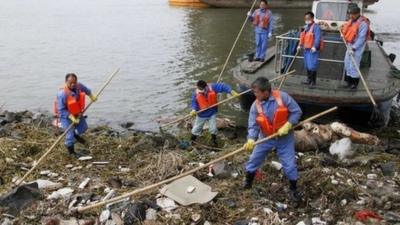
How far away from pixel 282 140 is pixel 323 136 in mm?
3048

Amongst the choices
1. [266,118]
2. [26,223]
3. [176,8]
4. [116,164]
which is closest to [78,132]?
[116,164]

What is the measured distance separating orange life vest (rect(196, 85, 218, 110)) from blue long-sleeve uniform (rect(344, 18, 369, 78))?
10.0ft

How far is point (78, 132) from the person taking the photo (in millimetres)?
8531

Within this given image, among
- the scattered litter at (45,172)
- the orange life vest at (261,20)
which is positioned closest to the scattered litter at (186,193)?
the scattered litter at (45,172)

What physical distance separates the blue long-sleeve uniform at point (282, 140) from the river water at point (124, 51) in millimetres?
5284

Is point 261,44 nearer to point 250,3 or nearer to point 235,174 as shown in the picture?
point 235,174

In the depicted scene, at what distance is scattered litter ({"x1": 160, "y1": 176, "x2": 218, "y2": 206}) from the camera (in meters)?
6.20

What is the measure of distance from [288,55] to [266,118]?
529 cm

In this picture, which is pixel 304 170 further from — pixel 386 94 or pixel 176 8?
pixel 176 8

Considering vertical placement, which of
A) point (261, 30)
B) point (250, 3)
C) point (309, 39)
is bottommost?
point (250, 3)

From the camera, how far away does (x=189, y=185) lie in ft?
21.5

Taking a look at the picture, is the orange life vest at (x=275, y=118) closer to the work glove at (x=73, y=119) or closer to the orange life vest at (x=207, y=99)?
the orange life vest at (x=207, y=99)

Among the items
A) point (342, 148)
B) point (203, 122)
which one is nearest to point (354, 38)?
point (342, 148)

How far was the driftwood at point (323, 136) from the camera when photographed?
336 inches
